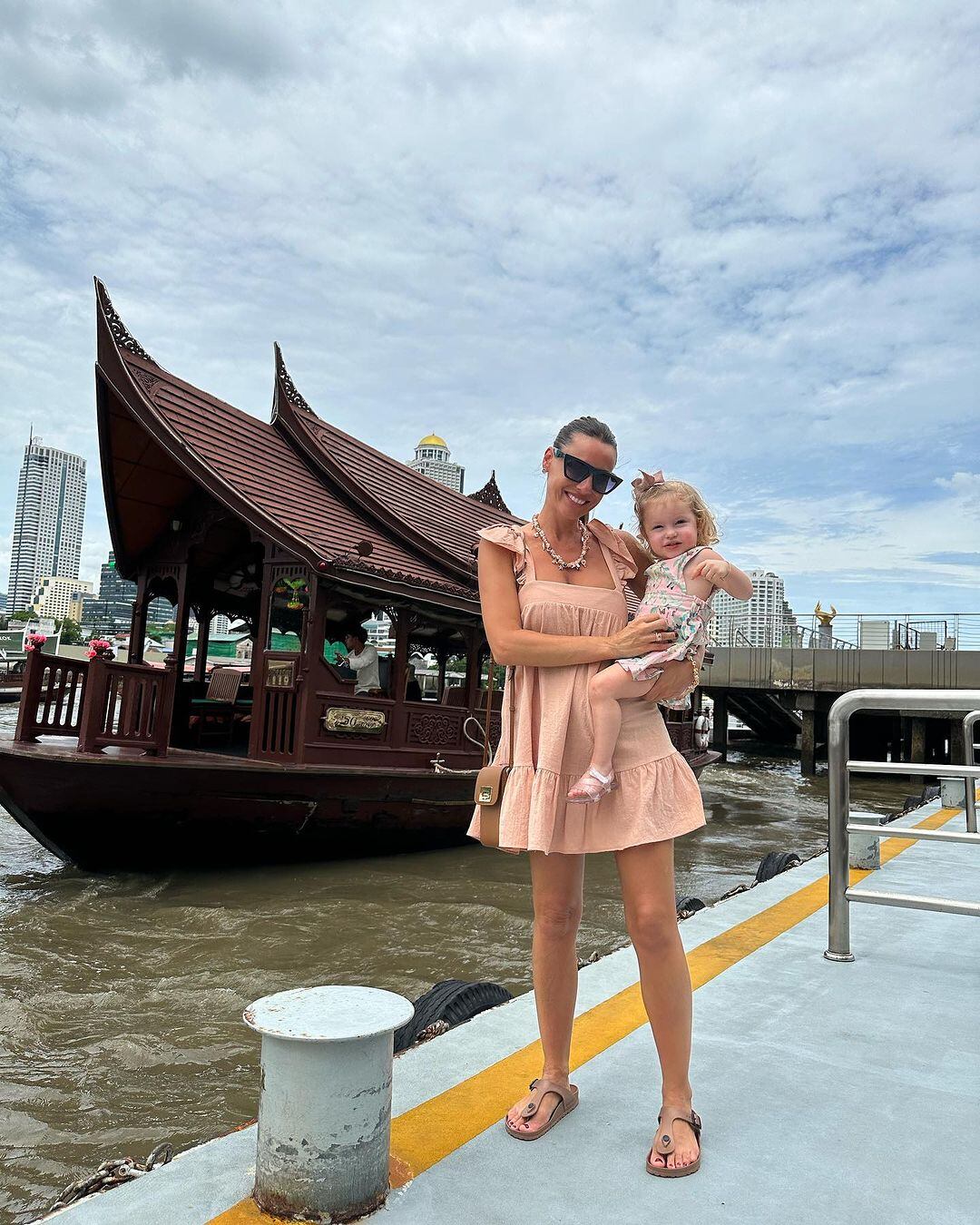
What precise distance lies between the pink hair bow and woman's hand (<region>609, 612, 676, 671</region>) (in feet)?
1.23

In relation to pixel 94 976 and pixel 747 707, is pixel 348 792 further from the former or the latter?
pixel 747 707

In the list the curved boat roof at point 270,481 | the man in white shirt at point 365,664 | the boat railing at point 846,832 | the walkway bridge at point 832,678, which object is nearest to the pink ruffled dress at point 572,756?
the boat railing at point 846,832

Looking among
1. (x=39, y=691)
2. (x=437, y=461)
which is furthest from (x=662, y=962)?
(x=437, y=461)

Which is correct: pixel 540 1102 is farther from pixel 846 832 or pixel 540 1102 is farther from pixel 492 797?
pixel 846 832

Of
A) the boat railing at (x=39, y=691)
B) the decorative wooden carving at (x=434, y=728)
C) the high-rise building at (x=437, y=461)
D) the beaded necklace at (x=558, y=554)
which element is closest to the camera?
the beaded necklace at (x=558, y=554)

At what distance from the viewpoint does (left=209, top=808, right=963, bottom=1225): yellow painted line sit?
1.77 m

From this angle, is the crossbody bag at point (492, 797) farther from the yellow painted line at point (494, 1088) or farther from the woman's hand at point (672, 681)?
the yellow painted line at point (494, 1088)

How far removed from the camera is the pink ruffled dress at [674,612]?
189cm

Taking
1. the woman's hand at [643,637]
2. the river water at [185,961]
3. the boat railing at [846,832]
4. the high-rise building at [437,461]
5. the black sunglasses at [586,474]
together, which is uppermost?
the high-rise building at [437,461]

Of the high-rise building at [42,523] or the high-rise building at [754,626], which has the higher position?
the high-rise building at [42,523]

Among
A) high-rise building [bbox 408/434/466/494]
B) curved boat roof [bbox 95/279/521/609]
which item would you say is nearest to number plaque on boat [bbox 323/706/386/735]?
curved boat roof [bbox 95/279/521/609]

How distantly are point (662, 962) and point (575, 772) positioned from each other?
44cm

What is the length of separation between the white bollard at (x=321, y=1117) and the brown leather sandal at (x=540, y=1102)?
35 cm

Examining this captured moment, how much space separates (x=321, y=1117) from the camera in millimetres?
1589
